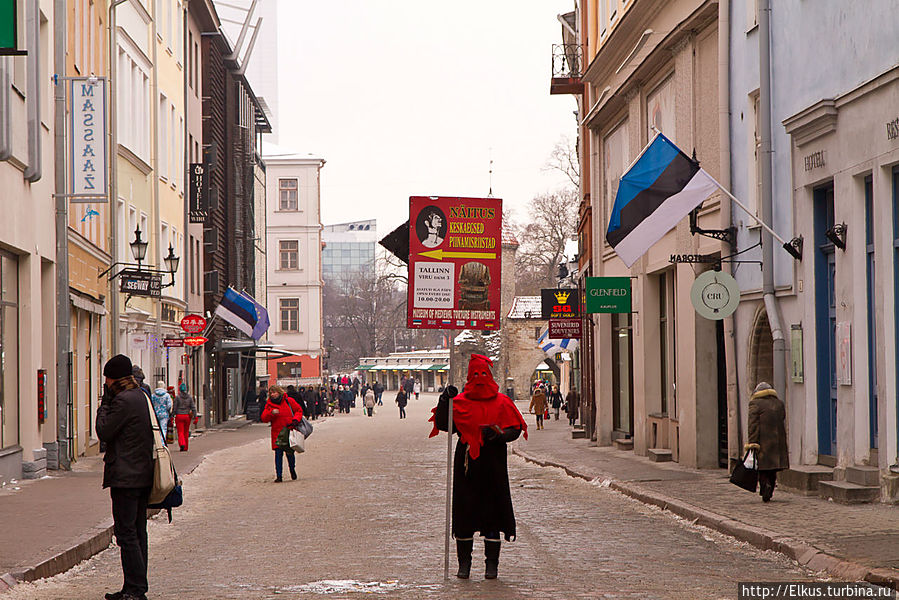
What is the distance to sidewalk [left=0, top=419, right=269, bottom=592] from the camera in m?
10.9

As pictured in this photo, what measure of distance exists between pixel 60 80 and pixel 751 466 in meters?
13.6

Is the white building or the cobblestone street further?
the white building

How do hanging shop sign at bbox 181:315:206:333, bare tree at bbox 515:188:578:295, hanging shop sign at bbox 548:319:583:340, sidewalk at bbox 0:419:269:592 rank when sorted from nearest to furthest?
sidewalk at bbox 0:419:269:592 < hanging shop sign at bbox 181:315:206:333 < hanging shop sign at bbox 548:319:583:340 < bare tree at bbox 515:188:578:295

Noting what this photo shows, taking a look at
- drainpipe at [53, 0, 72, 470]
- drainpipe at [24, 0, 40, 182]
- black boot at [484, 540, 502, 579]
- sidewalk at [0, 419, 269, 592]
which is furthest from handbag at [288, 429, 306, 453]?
black boot at [484, 540, 502, 579]

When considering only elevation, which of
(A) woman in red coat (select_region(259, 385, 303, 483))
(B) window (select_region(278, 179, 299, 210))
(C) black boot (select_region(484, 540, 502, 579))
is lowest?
(C) black boot (select_region(484, 540, 502, 579))

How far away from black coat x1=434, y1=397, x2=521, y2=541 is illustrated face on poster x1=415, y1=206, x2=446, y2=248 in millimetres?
2749

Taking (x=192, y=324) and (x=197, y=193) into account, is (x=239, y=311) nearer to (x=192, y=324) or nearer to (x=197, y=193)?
(x=197, y=193)

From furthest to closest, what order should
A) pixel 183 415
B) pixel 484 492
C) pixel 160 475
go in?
pixel 183 415 < pixel 484 492 < pixel 160 475

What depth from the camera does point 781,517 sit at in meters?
13.4

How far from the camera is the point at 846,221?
50.1ft

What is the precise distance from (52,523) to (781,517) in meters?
7.49

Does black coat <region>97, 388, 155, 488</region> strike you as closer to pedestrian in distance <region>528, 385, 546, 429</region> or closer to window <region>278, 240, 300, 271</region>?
pedestrian in distance <region>528, 385, 546, 429</region>

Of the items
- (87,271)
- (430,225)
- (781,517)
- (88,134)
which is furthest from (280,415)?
(781,517)

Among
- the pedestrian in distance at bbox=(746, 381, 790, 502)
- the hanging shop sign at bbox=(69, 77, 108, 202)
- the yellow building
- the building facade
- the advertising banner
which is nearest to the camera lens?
the advertising banner
